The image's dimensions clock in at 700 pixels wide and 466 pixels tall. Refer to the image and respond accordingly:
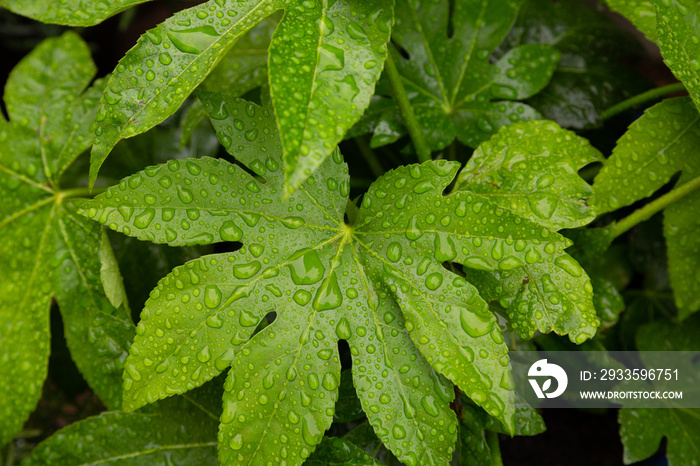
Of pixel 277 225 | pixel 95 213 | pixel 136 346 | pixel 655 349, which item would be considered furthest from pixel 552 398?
pixel 95 213

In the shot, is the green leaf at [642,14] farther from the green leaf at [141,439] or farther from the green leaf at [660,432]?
the green leaf at [141,439]

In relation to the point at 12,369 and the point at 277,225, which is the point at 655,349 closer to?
the point at 277,225

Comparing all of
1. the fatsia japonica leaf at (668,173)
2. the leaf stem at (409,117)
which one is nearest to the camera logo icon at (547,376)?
the fatsia japonica leaf at (668,173)

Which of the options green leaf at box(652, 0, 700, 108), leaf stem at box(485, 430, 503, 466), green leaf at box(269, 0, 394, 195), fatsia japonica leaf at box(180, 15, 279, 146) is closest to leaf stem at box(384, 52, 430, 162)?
green leaf at box(269, 0, 394, 195)

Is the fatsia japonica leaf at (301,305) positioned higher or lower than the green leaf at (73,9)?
lower

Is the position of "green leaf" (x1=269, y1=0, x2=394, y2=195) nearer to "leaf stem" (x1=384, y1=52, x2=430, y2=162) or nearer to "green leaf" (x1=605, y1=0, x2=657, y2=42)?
"leaf stem" (x1=384, y1=52, x2=430, y2=162)

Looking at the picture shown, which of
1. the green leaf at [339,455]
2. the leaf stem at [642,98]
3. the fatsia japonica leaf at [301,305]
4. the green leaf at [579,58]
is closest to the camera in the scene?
the fatsia japonica leaf at [301,305]
